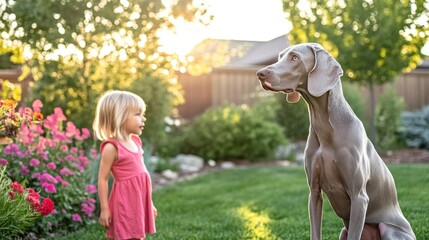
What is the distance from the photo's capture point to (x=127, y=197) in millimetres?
3732

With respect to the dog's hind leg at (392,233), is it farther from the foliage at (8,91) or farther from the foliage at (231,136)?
the foliage at (231,136)

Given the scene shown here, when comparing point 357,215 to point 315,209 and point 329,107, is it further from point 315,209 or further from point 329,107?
point 329,107

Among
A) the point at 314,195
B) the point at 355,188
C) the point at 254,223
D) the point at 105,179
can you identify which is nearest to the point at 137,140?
the point at 105,179

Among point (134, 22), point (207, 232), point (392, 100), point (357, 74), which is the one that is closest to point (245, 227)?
point (207, 232)

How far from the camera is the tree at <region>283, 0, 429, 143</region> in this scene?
35.4ft

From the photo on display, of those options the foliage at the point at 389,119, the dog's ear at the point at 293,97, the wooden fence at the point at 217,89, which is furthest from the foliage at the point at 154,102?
the foliage at the point at 389,119

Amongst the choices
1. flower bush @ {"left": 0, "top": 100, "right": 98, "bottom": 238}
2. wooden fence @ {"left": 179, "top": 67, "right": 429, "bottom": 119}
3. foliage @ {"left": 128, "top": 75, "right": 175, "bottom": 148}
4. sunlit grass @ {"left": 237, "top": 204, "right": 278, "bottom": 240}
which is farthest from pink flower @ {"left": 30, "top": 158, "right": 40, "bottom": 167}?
wooden fence @ {"left": 179, "top": 67, "right": 429, "bottom": 119}

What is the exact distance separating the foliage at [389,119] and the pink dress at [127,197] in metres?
12.2

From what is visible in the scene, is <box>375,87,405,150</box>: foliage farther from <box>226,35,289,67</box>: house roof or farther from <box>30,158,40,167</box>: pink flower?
<box>30,158,40,167</box>: pink flower

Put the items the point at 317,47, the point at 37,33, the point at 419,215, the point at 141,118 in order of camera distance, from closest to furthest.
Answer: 1. the point at 317,47
2. the point at 141,118
3. the point at 419,215
4. the point at 37,33

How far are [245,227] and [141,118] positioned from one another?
2.19 m

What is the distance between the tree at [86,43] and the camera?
25.5ft

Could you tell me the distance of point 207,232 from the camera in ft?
17.5

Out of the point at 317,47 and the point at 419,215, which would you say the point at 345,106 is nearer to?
the point at 317,47
